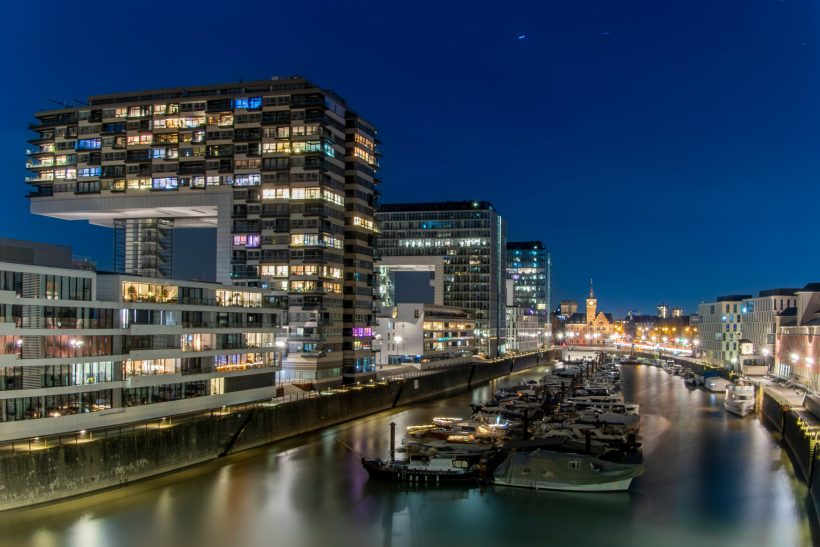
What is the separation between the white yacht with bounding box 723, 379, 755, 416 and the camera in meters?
92.4

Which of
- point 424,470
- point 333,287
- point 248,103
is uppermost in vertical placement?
point 248,103

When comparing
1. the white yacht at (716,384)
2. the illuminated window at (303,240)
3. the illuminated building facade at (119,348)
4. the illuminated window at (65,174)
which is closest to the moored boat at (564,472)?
the illuminated building facade at (119,348)

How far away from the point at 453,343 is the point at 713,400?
62.0 m

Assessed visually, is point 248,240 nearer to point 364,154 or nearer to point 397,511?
point 364,154

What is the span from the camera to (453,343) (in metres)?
161

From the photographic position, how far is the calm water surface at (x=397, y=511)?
4034 cm

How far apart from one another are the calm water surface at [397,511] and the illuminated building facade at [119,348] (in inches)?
312

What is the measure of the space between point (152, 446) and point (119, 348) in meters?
9.72

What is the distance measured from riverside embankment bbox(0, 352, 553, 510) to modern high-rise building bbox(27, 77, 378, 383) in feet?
60.6

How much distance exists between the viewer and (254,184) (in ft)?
325

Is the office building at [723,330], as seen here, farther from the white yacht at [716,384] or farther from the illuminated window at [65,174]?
the illuminated window at [65,174]

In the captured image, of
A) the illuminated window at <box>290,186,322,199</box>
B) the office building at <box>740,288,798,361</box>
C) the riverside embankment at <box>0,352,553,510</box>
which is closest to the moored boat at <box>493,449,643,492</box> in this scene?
the riverside embankment at <box>0,352,553,510</box>

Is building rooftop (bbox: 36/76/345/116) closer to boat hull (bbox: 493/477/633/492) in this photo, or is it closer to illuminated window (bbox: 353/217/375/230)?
illuminated window (bbox: 353/217/375/230)

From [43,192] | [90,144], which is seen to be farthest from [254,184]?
[43,192]
